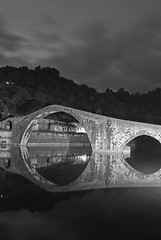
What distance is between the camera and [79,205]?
1202 cm

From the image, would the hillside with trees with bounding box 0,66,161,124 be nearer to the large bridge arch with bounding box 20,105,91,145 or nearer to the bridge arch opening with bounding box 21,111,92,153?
the bridge arch opening with bounding box 21,111,92,153

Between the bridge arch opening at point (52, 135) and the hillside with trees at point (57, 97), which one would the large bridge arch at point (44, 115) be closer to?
the bridge arch opening at point (52, 135)

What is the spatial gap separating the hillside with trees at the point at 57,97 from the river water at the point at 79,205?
4358 centimetres

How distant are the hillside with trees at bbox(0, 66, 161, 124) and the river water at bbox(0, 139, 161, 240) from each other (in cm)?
4358

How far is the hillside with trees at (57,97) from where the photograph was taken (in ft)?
225

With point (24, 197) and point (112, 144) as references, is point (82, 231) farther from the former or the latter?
point (112, 144)

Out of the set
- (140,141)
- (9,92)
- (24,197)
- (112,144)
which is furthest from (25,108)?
(24,197)

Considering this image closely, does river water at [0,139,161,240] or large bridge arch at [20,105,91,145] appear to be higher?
large bridge arch at [20,105,91,145]

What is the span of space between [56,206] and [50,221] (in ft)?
6.34

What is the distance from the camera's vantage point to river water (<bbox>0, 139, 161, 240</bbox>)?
903cm

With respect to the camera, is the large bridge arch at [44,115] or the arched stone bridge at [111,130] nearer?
the arched stone bridge at [111,130]

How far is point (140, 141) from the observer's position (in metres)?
54.6

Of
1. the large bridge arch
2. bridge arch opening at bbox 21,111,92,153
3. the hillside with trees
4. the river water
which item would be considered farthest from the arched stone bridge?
the hillside with trees

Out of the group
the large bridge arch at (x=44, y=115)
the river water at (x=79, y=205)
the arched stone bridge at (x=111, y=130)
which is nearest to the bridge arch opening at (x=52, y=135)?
the large bridge arch at (x=44, y=115)
